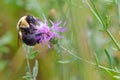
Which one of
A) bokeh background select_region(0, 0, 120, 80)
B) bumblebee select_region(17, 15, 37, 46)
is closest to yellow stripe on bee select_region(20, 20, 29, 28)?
bumblebee select_region(17, 15, 37, 46)

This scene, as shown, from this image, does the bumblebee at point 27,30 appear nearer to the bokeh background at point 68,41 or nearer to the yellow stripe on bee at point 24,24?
the yellow stripe on bee at point 24,24

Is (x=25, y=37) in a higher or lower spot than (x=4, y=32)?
higher

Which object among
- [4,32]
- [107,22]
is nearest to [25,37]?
[107,22]

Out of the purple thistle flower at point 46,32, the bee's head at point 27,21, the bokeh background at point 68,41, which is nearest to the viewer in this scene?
the purple thistle flower at point 46,32

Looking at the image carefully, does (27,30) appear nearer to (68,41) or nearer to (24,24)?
(24,24)

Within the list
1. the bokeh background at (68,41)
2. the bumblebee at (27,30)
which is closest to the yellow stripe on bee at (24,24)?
A: the bumblebee at (27,30)

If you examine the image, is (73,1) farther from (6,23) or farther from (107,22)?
(6,23)

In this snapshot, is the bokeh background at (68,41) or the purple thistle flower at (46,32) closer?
the purple thistle flower at (46,32)
